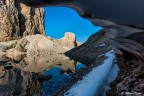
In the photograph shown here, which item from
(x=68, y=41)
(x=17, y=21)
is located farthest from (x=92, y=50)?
(x=17, y=21)

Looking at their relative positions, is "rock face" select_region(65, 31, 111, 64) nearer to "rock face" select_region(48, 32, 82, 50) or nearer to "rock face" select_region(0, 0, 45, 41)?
"rock face" select_region(48, 32, 82, 50)

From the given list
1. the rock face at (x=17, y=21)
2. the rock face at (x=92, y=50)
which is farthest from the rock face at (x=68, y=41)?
the rock face at (x=92, y=50)

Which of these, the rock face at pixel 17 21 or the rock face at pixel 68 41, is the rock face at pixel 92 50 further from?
the rock face at pixel 17 21

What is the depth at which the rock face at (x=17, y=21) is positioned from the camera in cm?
10769

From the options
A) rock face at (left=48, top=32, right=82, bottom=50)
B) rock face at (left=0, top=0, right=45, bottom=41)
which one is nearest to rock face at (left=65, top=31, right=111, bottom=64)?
rock face at (left=48, top=32, right=82, bottom=50)

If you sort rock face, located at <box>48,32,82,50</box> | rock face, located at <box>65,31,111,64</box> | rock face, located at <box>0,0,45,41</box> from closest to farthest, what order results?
rock face, located at <box>65,31,111,64</box>, rock face, located at <box>48,32,82,50</box>, rock face, located at <box>0,0,45,41</box>

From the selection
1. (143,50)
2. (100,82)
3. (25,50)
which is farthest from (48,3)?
(25,50)

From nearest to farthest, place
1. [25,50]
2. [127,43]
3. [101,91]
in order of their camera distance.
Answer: [127,43], [101,91], [25,50]

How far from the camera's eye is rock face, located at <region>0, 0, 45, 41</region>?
353 feet

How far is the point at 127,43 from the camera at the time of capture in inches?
86.4

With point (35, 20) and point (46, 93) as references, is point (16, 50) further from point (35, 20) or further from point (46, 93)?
point (46, 93)

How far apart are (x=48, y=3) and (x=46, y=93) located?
2213 centimetres

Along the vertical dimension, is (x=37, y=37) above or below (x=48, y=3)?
above

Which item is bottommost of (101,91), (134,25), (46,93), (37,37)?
(46,93)
